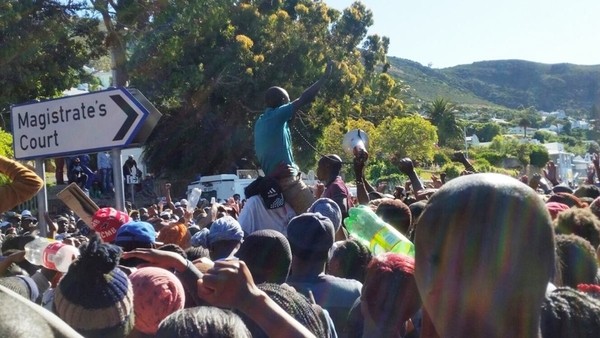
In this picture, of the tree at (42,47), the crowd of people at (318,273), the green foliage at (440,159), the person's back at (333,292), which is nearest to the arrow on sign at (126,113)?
the crowd of people at (318,273)

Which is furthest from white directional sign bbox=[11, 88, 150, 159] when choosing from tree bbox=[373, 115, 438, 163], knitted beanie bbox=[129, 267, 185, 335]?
tree bbox=[373, 115, 438, 163]

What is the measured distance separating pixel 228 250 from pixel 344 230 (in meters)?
1.45

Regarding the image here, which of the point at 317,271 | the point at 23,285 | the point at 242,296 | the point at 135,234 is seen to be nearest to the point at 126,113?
the point at 135,234

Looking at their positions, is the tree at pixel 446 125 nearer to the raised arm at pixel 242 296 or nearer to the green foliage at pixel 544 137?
the green foliage at pixel 544 137

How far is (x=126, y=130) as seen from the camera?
16.9 ft

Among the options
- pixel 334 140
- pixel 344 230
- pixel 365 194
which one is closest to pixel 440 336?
pixel 344 230

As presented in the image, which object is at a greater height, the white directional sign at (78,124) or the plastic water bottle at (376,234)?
the white directional sign at (78,124)

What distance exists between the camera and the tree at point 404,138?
47.7m

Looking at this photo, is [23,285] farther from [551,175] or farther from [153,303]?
[551,175]

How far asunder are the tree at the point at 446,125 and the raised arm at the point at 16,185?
263 feet

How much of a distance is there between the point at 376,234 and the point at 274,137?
1896 millimetres

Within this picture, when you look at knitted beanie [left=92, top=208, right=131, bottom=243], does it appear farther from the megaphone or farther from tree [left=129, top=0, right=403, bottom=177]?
Result: tree [left=129, top=0, right=403, bottom=177]

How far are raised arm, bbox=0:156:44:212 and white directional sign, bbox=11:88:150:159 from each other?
0.92m

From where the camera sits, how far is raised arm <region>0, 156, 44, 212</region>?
13.8ft
